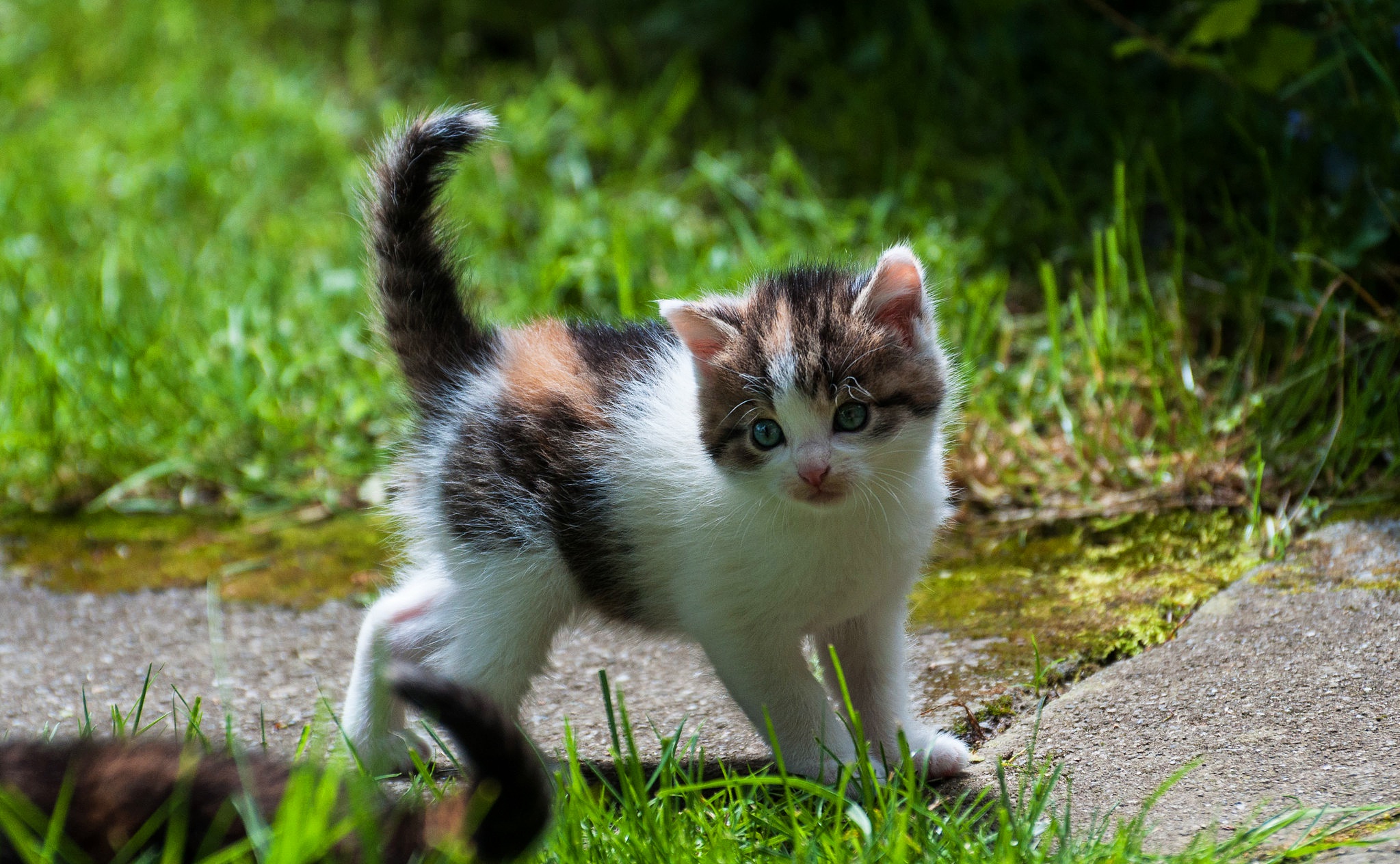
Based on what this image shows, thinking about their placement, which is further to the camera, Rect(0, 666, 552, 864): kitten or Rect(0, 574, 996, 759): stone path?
Rect(0, 574, 996, 759): stone path

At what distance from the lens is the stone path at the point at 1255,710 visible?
6.53 ft

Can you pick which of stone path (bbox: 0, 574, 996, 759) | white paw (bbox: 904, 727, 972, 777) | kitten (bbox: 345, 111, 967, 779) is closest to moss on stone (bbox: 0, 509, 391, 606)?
stone path (bbox: 0, 574, 996, 759)

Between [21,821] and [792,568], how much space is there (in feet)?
3.97

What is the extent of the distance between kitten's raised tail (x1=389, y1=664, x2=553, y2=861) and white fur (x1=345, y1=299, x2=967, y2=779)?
0.67 meters

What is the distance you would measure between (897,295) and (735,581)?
0.58 meters

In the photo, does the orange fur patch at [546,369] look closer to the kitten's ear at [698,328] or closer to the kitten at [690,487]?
the kitten at [690,487]

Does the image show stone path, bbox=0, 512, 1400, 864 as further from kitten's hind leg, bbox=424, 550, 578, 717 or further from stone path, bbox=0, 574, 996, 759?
kitten's hind leg, bbox=424, 550, 578, 717

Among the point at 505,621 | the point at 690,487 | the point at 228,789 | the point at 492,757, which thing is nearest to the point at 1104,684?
the point at 690,487

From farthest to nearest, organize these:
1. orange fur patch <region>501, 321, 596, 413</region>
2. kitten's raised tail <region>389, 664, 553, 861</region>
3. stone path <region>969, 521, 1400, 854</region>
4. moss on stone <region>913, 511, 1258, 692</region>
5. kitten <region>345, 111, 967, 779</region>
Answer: moss on stone <region>913, 511, 1258, 692</region> < orange fur patch <region>501, 321, 596, 413</region> < kitten <region>345, 111, 967, 779</region> < stone path <region>969, 521, 1400, 854</region> < kitten's raised tail <region>389, 664, 553, 861</region>

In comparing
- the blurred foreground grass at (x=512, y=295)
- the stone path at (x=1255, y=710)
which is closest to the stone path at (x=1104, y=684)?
the stone path at (x=1255, y=710)

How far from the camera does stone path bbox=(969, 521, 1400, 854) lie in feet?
6.53

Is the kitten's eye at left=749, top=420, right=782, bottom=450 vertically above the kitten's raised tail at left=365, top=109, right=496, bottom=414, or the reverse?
the kitten's raised tail at left=365, top=109, right=496, bottom=414

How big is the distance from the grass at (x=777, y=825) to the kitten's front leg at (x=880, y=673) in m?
0.18

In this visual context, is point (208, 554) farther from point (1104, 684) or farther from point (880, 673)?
point (1104, 684)
